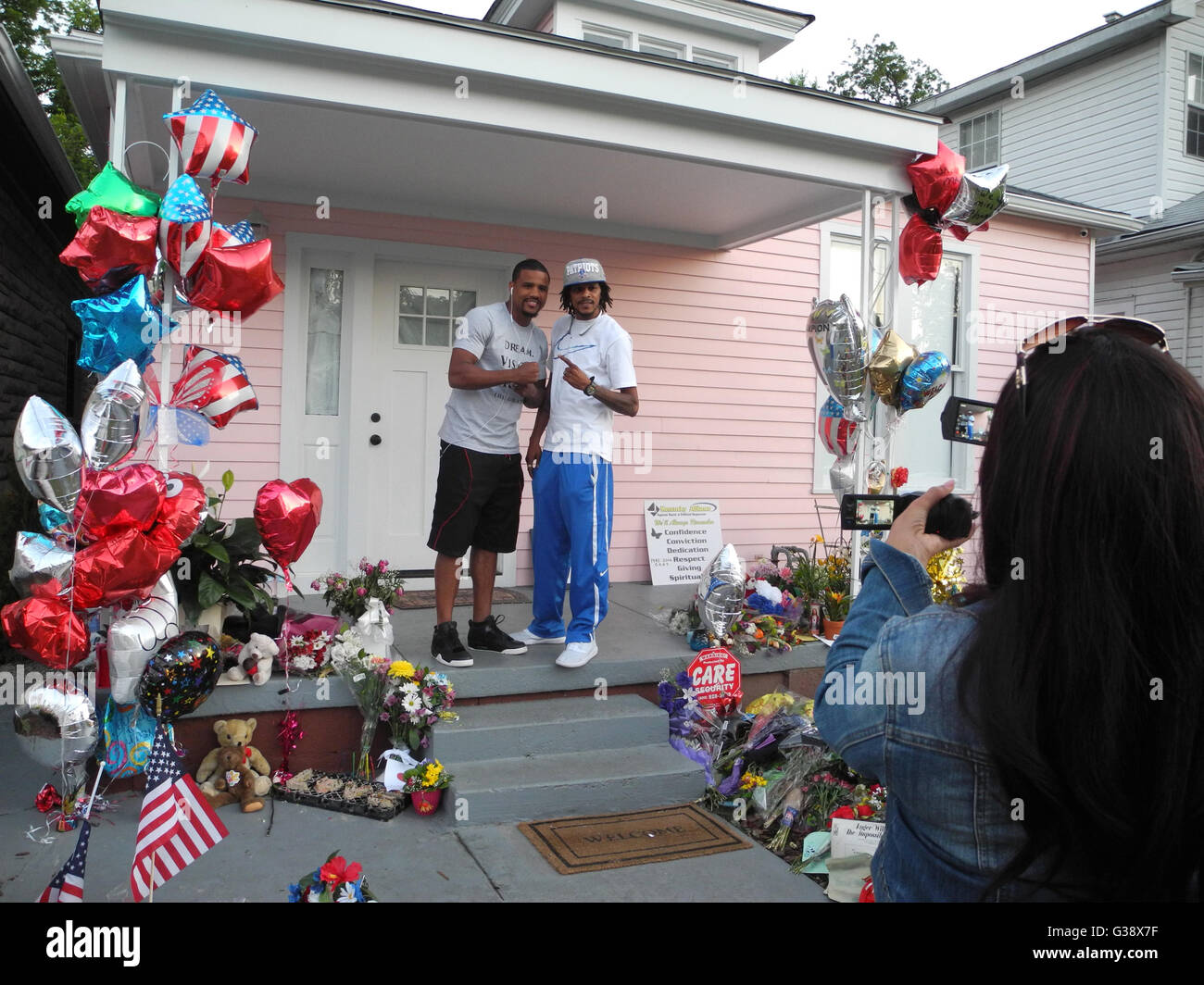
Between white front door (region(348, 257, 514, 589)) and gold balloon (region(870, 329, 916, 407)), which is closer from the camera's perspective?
gold balloon (region(870, 329, 916, 407))

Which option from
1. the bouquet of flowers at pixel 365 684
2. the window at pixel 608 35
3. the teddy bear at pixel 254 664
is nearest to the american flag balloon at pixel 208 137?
the teddy bear at pixel 254 664

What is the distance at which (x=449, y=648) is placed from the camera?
4.33 m

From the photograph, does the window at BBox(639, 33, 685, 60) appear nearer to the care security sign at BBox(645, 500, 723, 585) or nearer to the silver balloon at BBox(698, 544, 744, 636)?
the care security sign at BBox(645, 500, 723, 585)

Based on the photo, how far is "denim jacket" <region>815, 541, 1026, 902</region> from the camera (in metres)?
1.01

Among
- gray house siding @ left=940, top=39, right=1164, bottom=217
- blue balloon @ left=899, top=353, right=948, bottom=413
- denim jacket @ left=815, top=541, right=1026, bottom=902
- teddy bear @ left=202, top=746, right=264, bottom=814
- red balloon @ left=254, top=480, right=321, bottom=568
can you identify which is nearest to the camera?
denim jacket @ left=815, top=541, right=1026, bottom=902

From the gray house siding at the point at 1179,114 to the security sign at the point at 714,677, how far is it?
39.1ft

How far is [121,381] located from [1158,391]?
126 inches

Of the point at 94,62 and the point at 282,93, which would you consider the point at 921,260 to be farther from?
the point at 94,62

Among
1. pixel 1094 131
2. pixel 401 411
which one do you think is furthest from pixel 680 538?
pixel 1094 131

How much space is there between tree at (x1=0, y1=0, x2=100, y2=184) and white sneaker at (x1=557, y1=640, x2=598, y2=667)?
513 inches

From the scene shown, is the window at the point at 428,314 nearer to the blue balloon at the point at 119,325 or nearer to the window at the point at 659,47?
the blue balloon at the point at 119,325

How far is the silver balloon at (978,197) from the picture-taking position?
5.22 m

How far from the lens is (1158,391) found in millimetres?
973

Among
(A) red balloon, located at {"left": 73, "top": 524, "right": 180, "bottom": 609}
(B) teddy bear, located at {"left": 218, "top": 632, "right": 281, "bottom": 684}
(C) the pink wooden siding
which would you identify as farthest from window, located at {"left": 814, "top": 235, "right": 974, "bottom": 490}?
(A) red balloon, located at {"left": 73, "top": 524, "right": 180, "bottom": 609}
